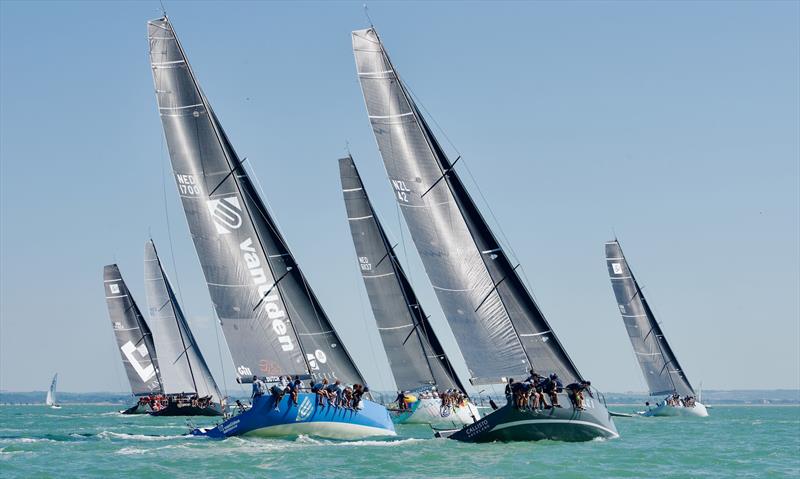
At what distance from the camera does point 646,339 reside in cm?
7638

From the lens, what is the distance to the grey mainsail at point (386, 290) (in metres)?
52.6

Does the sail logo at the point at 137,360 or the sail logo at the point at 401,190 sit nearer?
the sail logo at the point at 401,190

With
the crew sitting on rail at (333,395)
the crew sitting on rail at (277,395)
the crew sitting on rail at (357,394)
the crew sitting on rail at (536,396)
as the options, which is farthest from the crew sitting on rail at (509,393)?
the crew sitting on rail at (277,395)

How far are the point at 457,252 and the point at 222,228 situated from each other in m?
7.45

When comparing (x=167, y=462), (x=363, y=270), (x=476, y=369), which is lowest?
(x=167, y=462)

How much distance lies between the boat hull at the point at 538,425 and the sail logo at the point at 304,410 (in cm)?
451

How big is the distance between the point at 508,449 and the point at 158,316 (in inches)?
1367

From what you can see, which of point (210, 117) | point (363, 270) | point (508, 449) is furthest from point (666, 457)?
point (363, 270)

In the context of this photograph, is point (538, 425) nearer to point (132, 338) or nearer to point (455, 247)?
point (455, 247)

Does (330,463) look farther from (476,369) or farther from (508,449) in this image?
(476,369)

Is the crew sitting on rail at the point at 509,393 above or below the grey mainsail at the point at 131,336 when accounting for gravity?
below

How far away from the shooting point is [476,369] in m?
35.5

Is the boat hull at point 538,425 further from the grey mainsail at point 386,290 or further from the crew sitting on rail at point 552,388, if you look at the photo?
the grey mainsail at point 386,290

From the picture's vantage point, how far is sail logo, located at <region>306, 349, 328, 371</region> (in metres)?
37.7
